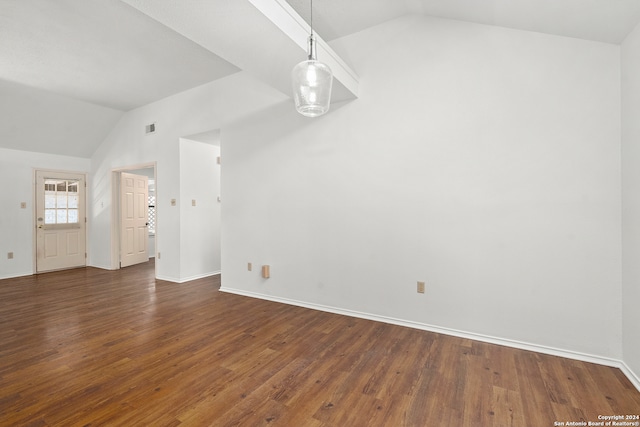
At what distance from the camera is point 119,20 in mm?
3025

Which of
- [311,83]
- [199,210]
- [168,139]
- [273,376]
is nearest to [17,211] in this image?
[168,139]

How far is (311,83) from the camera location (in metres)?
1.79

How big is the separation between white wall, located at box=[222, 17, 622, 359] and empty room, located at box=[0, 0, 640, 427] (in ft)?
0.06

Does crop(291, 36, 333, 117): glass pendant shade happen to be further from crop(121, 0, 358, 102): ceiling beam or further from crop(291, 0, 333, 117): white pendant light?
crop(121, 0, 358, 102): ceiling beam

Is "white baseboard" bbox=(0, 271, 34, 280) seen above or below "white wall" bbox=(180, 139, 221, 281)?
below

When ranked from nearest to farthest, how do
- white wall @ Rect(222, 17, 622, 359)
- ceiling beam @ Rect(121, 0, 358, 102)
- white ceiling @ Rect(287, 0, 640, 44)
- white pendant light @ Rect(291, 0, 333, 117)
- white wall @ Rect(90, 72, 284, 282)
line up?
white pendant light @ Rect(291, 0, 333, 117) < ceiling beam @ Rect(121, 0, 358, 102) < white ceiling @ Rect(287, 0, 640, 44) < white wall @ Rect(222, 17, 622, 359) < white wall @ Rect(90, 72, 284, 282)

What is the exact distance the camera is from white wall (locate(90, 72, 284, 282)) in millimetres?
4285

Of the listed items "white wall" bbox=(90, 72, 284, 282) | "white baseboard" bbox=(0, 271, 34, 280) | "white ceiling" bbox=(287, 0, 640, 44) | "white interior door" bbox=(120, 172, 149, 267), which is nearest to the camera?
"white ceiling" bbox=(287, 0, 640, 44)

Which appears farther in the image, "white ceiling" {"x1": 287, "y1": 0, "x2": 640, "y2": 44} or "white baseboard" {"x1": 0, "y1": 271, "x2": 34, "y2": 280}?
"white baseboard" {"x1": 0, "y1": 271, "x2": 34, "y2": 280}

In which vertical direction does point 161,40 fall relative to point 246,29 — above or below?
above

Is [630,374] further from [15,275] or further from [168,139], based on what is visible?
[15,275]

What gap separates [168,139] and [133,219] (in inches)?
99.9

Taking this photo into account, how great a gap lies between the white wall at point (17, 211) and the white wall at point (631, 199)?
28.2ft

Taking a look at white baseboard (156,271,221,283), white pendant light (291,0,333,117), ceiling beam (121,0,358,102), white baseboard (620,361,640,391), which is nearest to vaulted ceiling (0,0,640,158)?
ceiling beam (121,0,358,102)
